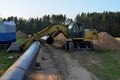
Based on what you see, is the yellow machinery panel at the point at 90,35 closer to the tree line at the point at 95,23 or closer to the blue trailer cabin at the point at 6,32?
the blue trailer cabin at the point at 6,32

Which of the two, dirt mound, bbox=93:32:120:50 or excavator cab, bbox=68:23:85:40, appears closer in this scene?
excavator cab, bbox=68:23:85:40

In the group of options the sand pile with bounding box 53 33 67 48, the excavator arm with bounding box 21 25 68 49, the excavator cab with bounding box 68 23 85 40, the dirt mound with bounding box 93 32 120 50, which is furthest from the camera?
the sand pile with bounding box 53 33 67 48

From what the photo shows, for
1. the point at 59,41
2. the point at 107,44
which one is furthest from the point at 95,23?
the point at 107,44

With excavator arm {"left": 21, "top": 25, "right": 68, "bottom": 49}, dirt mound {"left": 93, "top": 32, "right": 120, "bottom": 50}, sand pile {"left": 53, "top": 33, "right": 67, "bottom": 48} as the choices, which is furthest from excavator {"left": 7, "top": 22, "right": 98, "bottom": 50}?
sand pile {"left": 53, "top": 33, "right": 67, "bottom": 48}

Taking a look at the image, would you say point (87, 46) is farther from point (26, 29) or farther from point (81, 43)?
point (26, 29)

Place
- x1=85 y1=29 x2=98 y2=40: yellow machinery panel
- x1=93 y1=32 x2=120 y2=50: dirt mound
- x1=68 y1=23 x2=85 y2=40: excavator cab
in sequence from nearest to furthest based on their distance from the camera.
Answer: x1=68 y1=23 x2=85 y2=40: excavator cab < x1=85 y1=29 x2=98 y2=40: yellow machinery panel < x1=93 y1=32 x2=120 y2=50: dirt mound

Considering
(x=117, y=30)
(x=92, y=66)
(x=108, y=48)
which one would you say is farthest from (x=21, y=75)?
(x=117, y=30)

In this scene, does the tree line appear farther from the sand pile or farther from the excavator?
the excavator

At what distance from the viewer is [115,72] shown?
15875mm

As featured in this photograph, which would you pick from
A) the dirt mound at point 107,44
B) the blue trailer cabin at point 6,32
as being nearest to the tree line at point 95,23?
the dirt mound at point 107,44

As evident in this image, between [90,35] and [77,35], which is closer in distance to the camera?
[77,35]

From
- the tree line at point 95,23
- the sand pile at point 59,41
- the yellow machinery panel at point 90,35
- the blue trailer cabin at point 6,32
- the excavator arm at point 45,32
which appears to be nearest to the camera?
the excavator arm at point 45,32

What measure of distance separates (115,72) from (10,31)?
19.9 metres

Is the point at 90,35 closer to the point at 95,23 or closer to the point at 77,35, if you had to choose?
the point at 77,35
